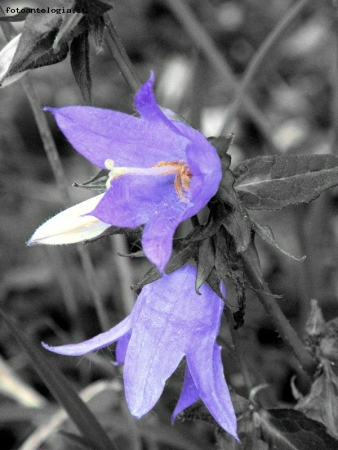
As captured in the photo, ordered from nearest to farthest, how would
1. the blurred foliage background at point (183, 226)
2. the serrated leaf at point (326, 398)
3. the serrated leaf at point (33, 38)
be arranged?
the serrated leaf at point (33, 38) < the serrated leaf at point (326, 398) < the blurred foliage background at point (183, 226)

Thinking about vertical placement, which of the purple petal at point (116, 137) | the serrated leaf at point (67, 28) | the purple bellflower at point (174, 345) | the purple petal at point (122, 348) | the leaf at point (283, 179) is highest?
the serrated leaf at point (67, 28)

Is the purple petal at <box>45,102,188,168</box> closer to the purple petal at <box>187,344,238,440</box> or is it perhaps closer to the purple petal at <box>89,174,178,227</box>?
the purple petal at <box>89,174,178,227</box>

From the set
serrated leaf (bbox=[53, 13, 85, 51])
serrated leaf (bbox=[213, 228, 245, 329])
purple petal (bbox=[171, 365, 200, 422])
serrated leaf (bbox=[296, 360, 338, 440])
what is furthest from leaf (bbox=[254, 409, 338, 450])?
serrated leaf (bbox=[53, 13, 85, 51])

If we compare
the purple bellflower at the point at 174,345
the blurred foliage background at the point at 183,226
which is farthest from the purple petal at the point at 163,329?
the blurred foliage background at the point at 183,226

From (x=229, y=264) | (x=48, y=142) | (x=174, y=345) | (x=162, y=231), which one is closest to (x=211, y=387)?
(x=174, y=345)

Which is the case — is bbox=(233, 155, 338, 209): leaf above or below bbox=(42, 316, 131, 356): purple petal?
above

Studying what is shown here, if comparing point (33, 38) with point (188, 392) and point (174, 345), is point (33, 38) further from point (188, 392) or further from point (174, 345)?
point (188, 392)

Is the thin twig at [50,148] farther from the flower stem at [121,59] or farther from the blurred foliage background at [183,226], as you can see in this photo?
the flower stem at [121,59]

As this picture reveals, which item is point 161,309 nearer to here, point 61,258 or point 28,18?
point 28,18
